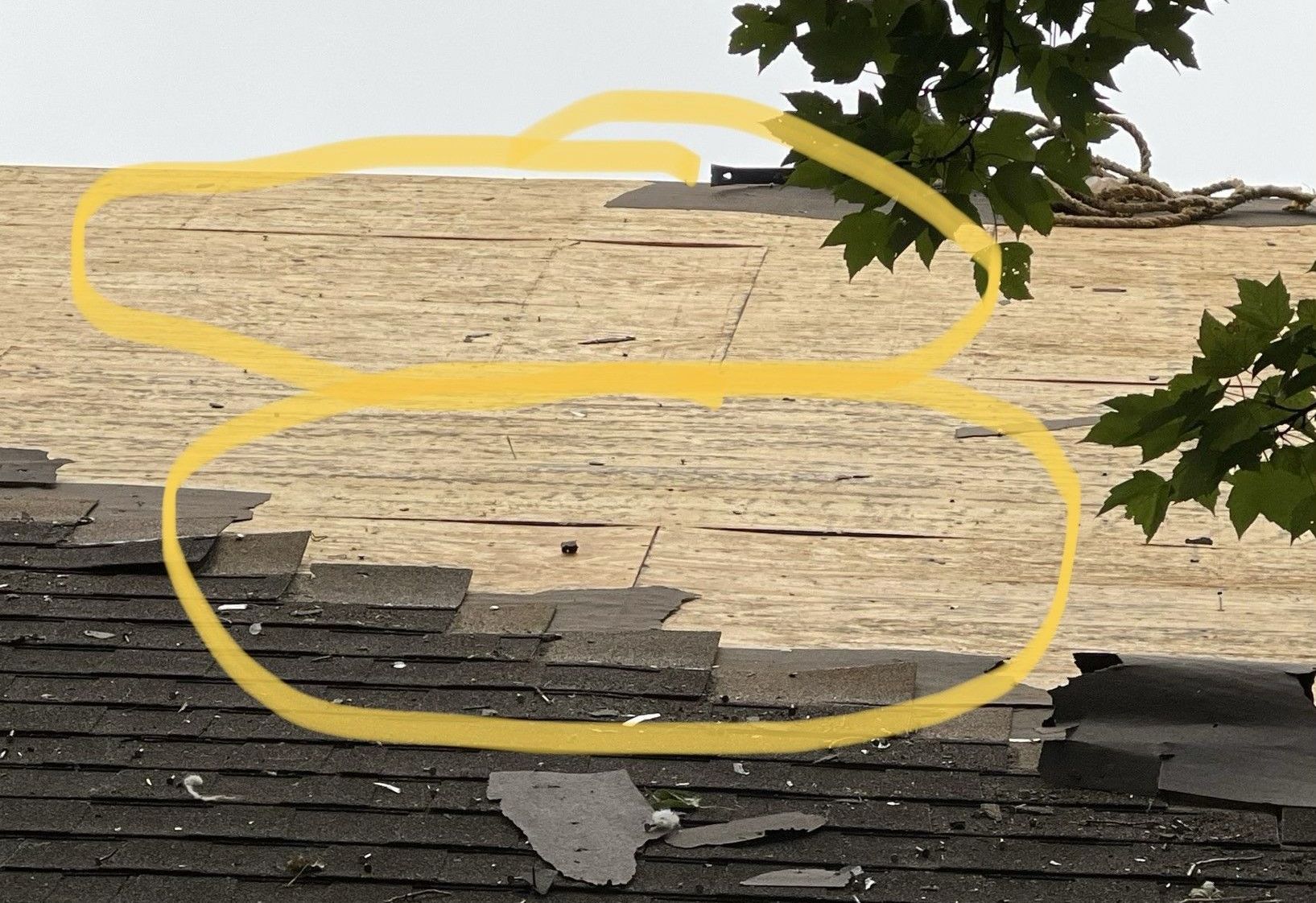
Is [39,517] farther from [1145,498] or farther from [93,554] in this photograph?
[1145,498]

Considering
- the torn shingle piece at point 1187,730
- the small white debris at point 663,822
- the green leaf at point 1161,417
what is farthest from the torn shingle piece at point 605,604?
the green leaf at point 1161,417

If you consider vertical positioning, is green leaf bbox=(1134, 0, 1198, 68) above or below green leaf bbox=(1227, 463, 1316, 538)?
above

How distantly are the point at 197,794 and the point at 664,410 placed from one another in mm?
1860

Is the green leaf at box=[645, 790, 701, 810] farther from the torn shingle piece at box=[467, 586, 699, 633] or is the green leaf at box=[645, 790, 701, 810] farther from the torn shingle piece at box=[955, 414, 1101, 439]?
the torn shingle piece at box=[955, 414, 1101, 439]

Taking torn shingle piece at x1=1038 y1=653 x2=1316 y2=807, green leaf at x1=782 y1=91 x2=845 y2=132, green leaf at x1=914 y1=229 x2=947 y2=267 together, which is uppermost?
green leaf at x1=782 y1=91 x2=845 y2=132

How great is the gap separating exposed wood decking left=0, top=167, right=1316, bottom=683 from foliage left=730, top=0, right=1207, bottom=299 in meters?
0.98

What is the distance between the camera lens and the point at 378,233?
525 cm

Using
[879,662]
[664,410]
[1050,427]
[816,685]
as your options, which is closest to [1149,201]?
[1050,427]

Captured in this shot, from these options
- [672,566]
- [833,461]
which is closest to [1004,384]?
[833,461]

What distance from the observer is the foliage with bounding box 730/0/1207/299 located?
5.84 feet

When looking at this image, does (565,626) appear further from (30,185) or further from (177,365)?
(30,185)

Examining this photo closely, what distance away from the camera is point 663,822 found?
7.00 ft

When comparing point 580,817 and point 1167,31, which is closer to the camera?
point 1167,31

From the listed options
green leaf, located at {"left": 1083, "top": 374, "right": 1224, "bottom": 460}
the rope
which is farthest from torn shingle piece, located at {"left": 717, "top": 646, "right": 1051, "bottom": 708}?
the rope
